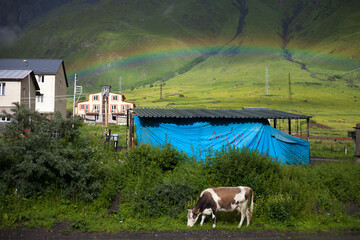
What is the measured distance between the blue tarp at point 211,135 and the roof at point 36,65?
42137mm

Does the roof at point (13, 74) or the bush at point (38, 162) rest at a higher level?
the roof at point (13, 74)

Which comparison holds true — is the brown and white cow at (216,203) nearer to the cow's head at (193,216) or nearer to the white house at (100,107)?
the cow's head at (193,216)

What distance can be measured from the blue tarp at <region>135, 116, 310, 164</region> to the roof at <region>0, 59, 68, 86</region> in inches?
1659

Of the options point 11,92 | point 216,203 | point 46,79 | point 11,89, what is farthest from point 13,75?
point 216,203

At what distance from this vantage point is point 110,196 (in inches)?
556

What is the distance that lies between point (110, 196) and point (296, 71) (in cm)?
20004

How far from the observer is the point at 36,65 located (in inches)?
2245

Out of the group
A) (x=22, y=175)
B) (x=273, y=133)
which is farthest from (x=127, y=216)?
(x=273, y=133)

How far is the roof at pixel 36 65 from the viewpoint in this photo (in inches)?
2084

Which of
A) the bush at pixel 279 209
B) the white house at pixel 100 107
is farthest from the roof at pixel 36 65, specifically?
the bush at pixel 279 209

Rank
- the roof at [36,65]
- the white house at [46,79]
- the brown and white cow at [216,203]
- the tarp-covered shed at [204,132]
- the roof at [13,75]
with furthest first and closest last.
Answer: the white house at [46,79], the roof at [36,65], the roof at [13,75], the tarp-covered shed at [204,132], the brown and white cow at [216,203]

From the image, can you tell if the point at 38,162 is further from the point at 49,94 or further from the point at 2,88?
the point at 49,94

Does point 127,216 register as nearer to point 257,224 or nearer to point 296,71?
point 257,224

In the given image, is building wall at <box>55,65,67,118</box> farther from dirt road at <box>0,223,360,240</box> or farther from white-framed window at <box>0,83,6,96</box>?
dirt road at <box>0,223,360,240</box>
